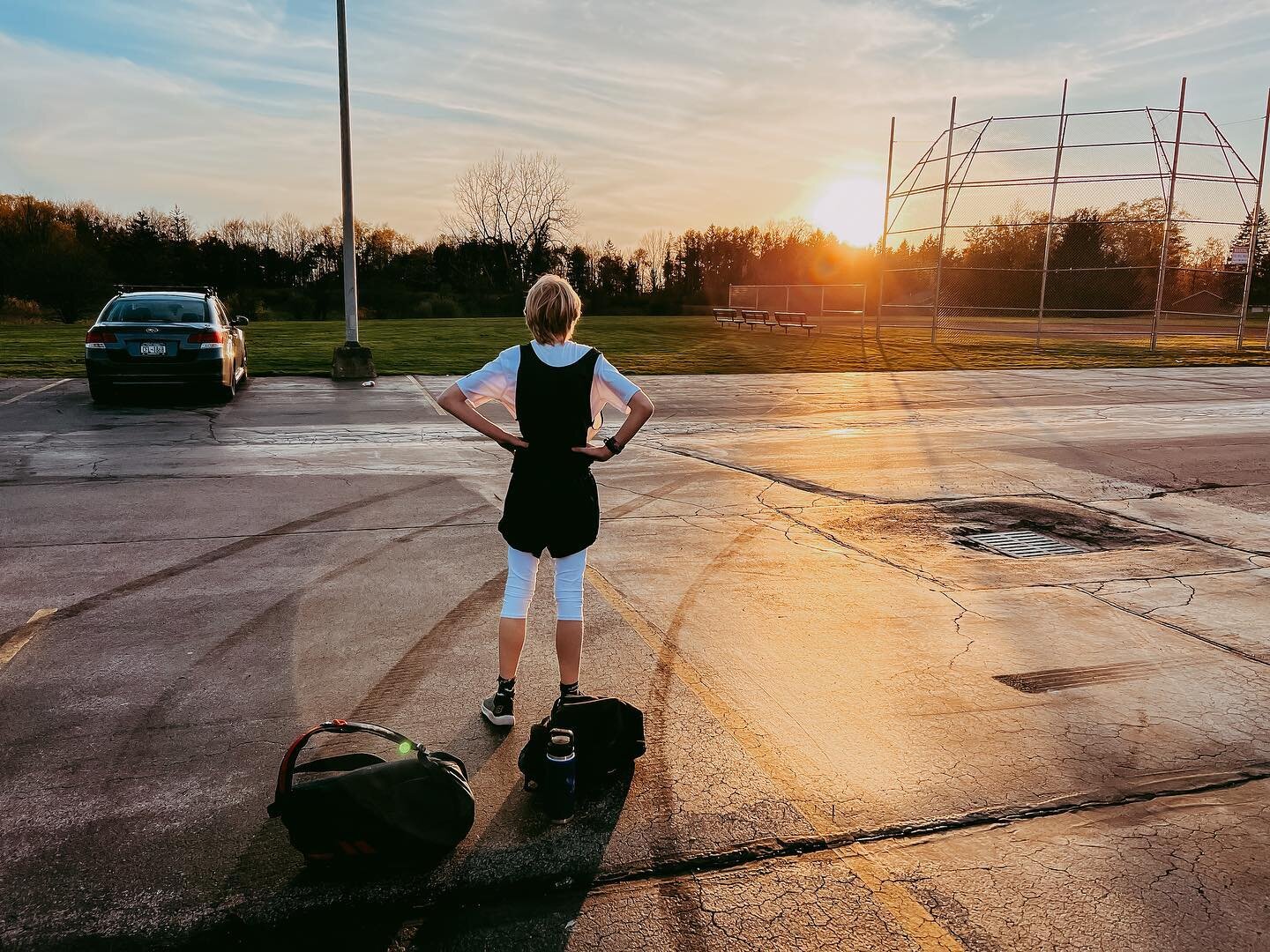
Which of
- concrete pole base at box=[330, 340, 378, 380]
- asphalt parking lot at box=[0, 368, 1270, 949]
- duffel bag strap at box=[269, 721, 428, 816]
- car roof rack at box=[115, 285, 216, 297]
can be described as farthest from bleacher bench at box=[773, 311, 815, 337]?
duffel bag strap at box=[269, 721, 428, 816]

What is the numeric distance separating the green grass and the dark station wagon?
4.90 meters

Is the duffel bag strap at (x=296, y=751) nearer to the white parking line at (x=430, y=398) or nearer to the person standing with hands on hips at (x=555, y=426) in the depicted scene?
the person standing with hands on hips at (x=555, y=426)

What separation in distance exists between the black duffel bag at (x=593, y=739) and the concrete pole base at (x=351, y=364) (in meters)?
15.5

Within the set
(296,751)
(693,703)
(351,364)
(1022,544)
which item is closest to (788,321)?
(351,364)

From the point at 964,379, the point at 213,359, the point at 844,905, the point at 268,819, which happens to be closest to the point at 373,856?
the point at 268,819

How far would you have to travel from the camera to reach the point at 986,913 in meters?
2.67

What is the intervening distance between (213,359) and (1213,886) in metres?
13.7

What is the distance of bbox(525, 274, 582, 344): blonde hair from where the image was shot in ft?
11.4

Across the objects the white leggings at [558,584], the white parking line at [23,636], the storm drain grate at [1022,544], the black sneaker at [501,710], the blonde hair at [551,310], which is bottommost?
the white parking line at [23,636]

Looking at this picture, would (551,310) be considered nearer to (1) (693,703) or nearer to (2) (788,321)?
(1) (693,703)

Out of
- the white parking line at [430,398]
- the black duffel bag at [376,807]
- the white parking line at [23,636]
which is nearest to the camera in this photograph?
the black duffel bag at [376,807]

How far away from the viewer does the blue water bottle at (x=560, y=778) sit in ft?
10.3

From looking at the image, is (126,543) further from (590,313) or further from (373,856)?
(590,313)

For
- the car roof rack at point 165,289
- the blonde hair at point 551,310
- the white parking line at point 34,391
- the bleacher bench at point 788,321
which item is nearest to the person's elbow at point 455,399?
the blonde hair at point 551,310
